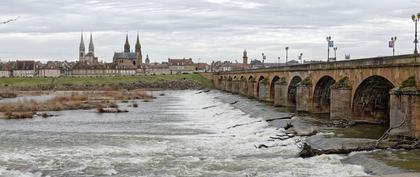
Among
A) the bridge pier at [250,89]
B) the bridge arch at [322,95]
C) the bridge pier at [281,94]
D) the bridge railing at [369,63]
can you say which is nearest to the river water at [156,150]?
the bridge arch at [322,95]

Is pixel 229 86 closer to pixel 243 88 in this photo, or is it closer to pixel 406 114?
pixel 243 88

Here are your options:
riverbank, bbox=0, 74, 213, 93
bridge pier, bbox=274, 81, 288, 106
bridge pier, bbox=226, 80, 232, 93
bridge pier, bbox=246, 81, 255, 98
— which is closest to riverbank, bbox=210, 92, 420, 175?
bridge pier, bbox=274, 81, 288, 106

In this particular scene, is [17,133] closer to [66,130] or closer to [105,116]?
[66,130]

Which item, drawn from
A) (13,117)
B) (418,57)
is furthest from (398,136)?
(13,117)

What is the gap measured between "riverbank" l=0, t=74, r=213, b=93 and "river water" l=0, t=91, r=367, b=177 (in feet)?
273

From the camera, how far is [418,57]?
95.5 feet

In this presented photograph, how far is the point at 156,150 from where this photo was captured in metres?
29.7

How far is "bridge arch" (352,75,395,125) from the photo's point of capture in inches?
1503

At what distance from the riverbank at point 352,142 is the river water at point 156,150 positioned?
0.74 metres

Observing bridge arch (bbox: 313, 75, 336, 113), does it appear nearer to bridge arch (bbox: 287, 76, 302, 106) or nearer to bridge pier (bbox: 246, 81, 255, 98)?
bridge arch (bbox: 287, 76, 302, 106)

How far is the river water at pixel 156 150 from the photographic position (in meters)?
23.5

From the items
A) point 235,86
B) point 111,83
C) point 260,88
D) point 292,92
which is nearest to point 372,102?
point 292,92

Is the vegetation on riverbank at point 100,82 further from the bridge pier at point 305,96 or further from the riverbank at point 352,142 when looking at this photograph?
the riverbank at point 352,142

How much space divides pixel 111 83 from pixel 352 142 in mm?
112837
